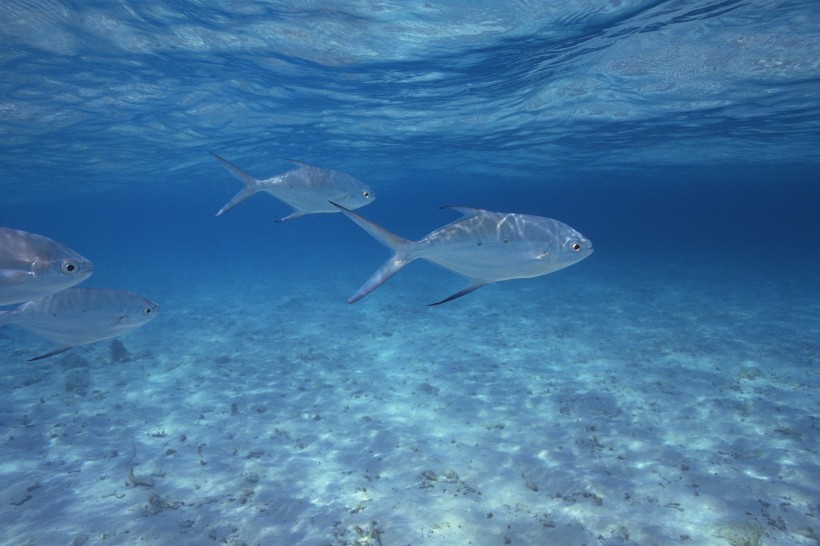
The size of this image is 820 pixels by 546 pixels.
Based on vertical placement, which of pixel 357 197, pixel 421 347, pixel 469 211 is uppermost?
Answer: pixel 357 197

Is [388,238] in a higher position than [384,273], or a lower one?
higher

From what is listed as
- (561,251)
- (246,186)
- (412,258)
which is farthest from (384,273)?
(246,186)

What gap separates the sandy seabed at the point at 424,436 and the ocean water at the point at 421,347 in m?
0.05

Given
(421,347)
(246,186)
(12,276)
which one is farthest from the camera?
(421,347)

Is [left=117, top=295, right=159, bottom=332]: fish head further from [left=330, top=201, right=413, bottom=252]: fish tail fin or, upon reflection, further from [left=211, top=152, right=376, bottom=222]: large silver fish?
[left=330, top=201, right=413, bottom=252]: fish tail fin

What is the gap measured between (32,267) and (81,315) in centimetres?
138

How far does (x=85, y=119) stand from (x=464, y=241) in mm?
22956

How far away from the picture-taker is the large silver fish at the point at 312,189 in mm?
6863

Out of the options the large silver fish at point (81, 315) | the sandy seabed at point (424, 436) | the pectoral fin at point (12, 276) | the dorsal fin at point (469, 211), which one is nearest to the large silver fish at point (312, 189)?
the large silver fish at point (81, 315)

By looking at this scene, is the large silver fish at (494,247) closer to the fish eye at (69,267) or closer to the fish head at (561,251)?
the fish head at (561,251)

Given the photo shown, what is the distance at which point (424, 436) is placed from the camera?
26.2ft

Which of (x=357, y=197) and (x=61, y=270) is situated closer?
(x=61, y=270)

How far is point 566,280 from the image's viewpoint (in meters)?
28.0

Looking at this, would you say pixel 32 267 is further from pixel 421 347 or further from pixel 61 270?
pixel 421 347
